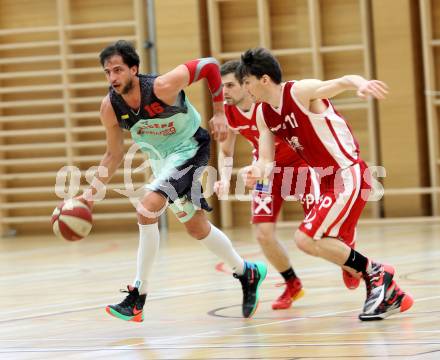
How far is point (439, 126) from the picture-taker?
443 inches

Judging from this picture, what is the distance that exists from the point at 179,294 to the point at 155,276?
1.13 meters

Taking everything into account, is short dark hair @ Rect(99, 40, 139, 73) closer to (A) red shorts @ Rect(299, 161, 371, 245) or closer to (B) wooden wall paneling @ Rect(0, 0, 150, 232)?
(A) red shorts @ Rect(299, 161, 371, 245)

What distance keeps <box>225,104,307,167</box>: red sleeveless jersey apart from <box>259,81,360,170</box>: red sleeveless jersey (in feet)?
2.76

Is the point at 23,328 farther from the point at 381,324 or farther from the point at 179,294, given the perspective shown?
the point at 381,324

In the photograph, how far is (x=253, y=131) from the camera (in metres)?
5.95

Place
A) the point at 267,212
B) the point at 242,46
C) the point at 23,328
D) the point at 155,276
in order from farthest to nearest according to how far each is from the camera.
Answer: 1. the point at 242,46
2. the point at 155,276
3. the point at 267,212
4. the point at 23,328

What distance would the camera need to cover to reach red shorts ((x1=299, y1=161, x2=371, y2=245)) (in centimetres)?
483

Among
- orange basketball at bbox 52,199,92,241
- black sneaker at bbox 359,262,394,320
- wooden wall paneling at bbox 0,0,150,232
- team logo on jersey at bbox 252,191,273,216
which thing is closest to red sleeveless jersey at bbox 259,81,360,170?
black sneaker at bbox 359,262,394,320

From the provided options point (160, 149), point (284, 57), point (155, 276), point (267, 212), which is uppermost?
point (284, 57)

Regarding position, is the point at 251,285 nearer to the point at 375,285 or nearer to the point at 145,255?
the point at 145,255

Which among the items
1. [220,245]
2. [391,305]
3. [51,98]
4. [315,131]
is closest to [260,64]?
[315,131]

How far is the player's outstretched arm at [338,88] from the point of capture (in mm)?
4152

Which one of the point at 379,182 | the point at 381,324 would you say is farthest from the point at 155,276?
the point at 379,182

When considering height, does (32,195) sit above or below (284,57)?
below
